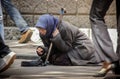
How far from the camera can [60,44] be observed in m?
7.22

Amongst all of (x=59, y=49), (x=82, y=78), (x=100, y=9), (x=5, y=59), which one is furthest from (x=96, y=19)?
(x=59, y=49)

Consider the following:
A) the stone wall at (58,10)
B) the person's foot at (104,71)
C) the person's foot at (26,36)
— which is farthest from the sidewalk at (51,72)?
the stone wall at (58,10)

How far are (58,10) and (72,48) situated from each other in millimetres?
3014

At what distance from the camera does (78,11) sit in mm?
10438

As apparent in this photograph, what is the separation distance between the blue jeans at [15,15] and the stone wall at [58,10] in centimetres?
89

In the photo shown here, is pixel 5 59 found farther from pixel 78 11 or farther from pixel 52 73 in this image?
pixel 78 11

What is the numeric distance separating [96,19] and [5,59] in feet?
4.31

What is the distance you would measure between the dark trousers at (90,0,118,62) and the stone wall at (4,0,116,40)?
495 centimetres

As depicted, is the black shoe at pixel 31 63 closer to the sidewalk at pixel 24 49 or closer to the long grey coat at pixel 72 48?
the long grey coat at pixel 72 48

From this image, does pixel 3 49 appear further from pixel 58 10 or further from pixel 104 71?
pixel 58 10

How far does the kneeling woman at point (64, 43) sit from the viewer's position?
721 centimetres

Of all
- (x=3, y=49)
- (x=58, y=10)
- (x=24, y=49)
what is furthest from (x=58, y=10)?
(x=3, y=49)

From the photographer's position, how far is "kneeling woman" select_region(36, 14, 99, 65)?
721 cm

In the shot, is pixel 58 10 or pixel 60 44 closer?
pixel 60 44
